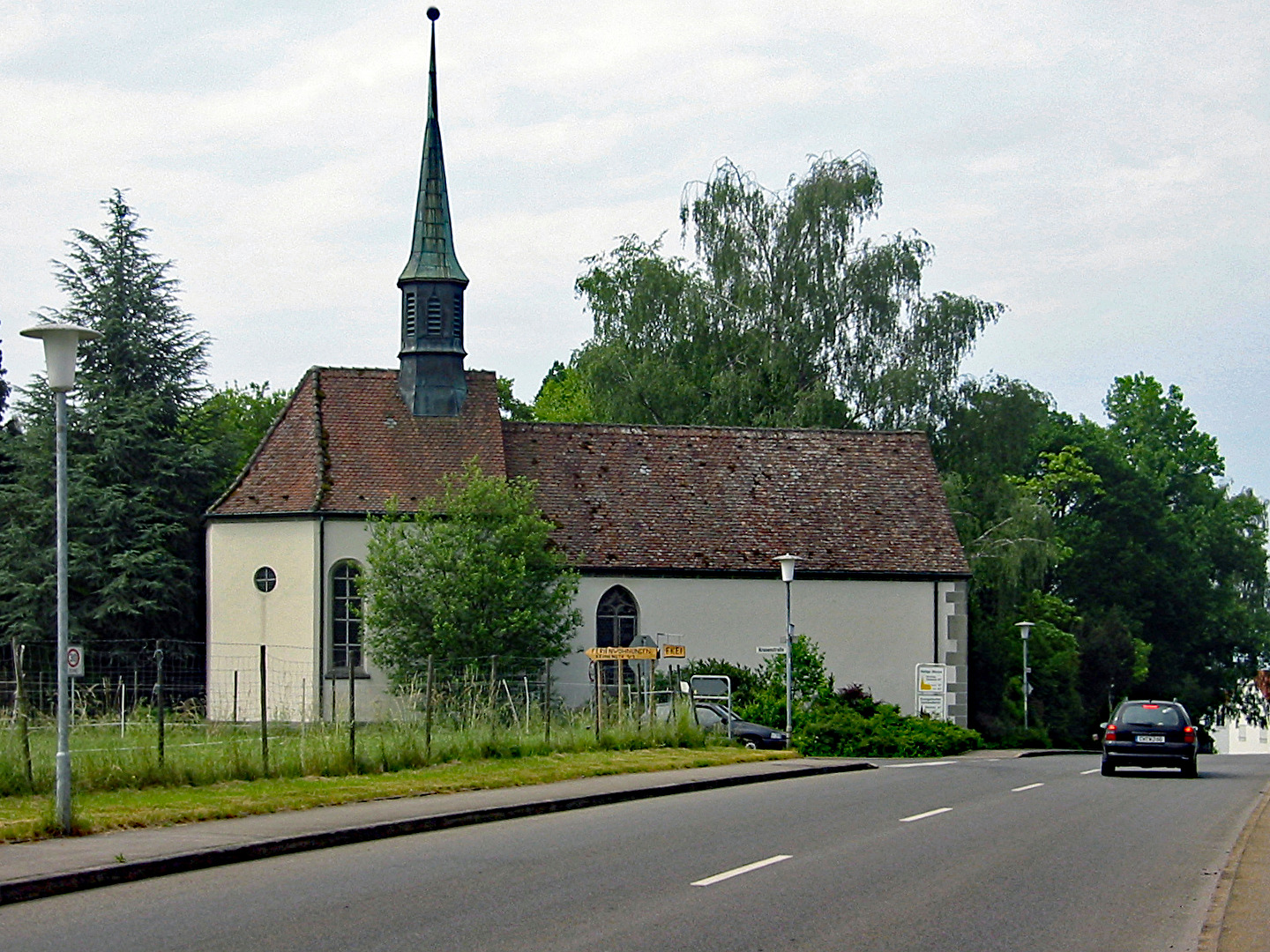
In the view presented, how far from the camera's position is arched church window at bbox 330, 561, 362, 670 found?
41.4 meters

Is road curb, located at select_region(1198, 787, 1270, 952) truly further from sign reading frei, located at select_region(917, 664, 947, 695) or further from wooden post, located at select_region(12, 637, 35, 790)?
sign reading frei, located at select_region(917, 664, 947, 695)

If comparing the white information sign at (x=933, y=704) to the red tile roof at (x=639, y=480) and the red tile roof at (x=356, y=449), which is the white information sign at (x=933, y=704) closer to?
the red tile roof at (x=639, y=480)

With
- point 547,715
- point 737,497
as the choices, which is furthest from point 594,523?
point 547,715

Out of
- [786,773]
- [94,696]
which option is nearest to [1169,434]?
[786,773]

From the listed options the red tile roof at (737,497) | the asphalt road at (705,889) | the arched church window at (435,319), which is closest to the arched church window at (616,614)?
the red tile roof at (737,497)

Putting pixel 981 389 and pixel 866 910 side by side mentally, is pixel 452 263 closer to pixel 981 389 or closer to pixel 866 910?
pixel 981 389

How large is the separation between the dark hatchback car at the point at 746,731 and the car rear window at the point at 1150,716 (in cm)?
761

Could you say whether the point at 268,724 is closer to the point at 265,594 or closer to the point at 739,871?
the point at 739,871

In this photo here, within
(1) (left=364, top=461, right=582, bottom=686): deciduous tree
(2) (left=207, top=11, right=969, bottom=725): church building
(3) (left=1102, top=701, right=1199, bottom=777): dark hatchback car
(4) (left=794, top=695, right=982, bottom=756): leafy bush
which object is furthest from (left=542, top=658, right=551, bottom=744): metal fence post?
(2) (left=207, top=11, right=969, bottom=725): church building

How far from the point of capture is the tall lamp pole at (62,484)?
1468 centimetres

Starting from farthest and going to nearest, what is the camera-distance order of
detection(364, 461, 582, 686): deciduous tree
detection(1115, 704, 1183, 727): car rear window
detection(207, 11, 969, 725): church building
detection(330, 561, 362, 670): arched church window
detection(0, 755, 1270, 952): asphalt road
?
detection(207, 11, 969, 725): church building → detection(330, 561, 362, 670): arched church window → detection(364, 461, 582, 686): deciduous tree → detection(1115, 704, 1183, 727): car rear window → detection(0, 755, 1270, 952): asphalt road

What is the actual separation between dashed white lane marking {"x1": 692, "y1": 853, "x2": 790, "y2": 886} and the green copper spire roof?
32109 mm

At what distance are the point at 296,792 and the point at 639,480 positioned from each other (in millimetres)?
27023

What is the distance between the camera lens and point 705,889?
475 inches
